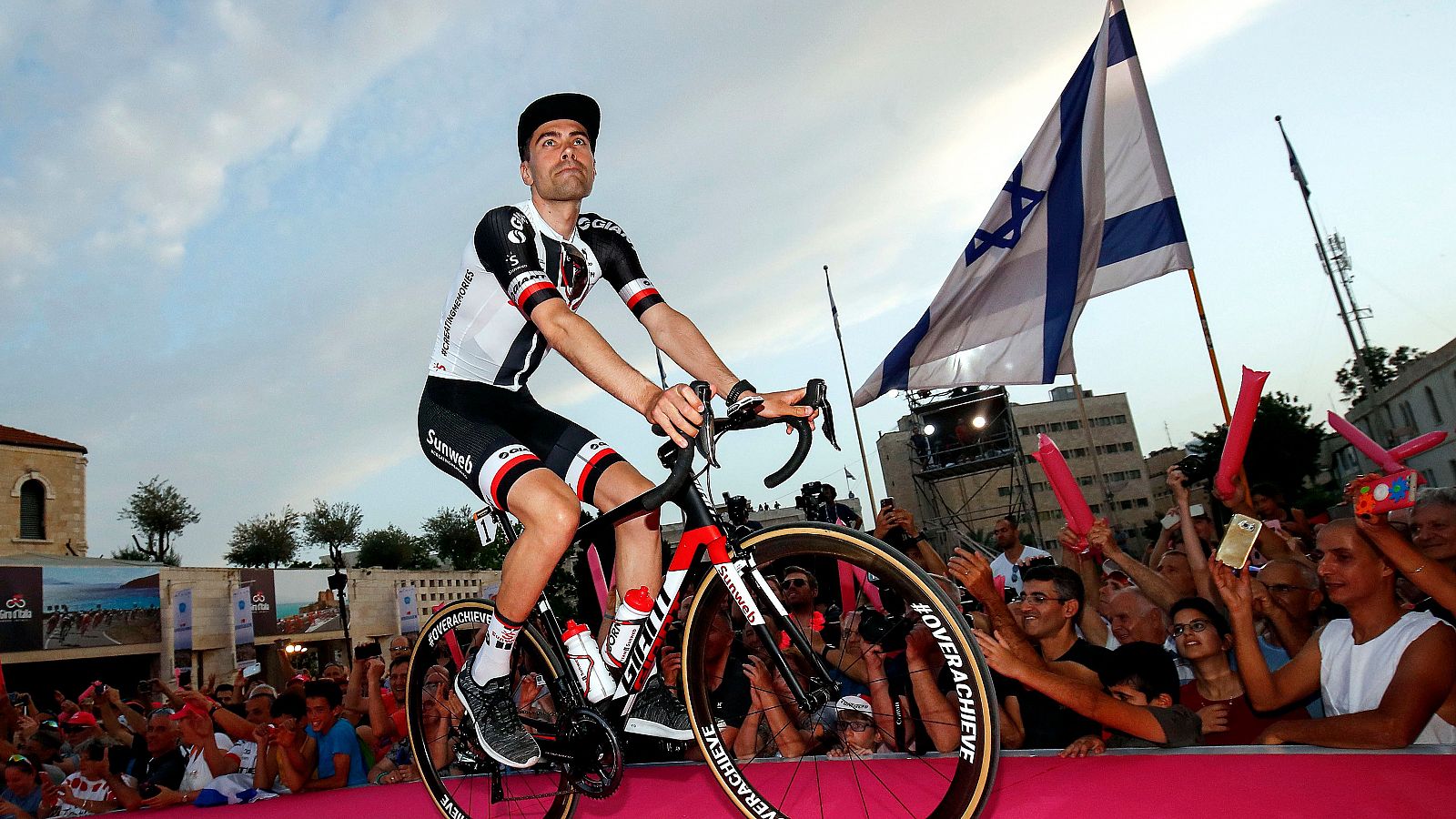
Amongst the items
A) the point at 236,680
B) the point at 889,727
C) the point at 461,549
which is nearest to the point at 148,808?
the point at 236,680

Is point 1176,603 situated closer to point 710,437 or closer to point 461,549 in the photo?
point 710,437

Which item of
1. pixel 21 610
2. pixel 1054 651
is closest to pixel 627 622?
pixel 1054 651

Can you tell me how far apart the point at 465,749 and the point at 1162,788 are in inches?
102

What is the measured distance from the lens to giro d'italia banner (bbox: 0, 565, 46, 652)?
87.9ft

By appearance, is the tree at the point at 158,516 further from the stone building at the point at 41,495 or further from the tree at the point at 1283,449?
the tree at the point at 1283,449

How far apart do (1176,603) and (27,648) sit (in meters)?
34.9

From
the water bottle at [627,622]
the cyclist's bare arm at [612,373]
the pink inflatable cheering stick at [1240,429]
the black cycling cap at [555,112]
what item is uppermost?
the black cycling cap at [555,112]

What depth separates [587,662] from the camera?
298cm

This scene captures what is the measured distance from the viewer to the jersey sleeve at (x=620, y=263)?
3.38 meters

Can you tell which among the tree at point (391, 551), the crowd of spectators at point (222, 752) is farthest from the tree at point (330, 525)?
the crowd of spectators at point (222, 752)

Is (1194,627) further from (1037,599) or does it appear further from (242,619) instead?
(242,619)

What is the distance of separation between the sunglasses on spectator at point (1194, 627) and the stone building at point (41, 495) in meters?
47.2

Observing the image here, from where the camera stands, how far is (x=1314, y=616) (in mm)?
4438

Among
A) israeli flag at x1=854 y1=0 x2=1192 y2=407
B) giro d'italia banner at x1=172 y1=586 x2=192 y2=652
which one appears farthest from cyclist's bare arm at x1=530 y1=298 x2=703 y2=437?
giro d'italia banner at x1=172 y1=586 x2=192 y2=652
